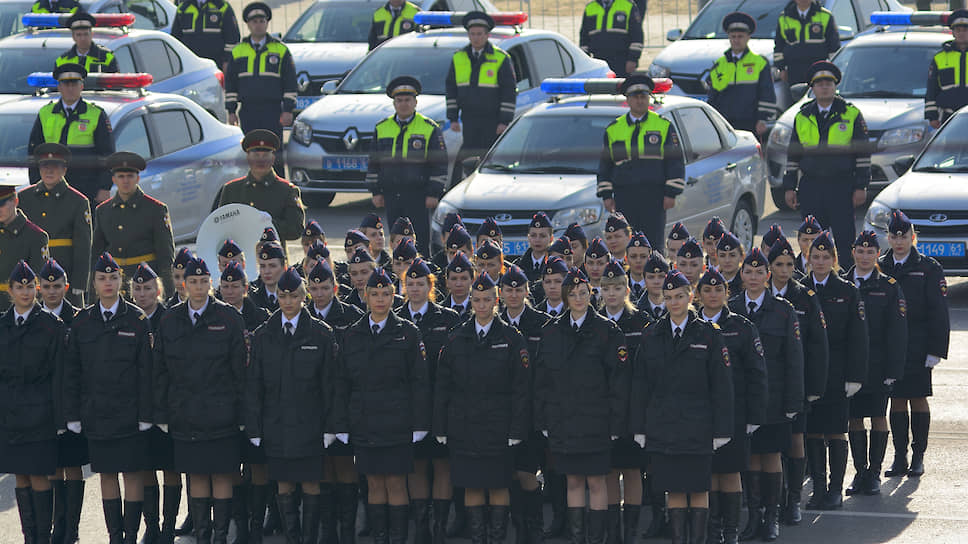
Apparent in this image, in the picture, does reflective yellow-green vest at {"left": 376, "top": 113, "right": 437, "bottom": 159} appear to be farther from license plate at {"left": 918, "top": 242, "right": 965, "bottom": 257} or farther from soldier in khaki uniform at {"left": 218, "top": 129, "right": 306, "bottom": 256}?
license plate at {"left": 918, "top": 242, "right": 965, "bottom": 257}

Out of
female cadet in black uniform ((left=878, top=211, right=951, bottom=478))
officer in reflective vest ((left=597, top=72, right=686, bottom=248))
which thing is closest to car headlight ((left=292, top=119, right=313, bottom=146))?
officer in reflective vest ((left=597, top=72, right=686, bottom=248))

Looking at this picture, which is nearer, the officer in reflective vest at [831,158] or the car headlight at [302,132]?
the officer in reflective vest at [831,158]

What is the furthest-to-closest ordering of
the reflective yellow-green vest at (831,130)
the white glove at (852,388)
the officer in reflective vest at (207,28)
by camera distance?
the officer in reflective vest at (207,28) → the reflective yellow-green vest at (831,130) → the white glove at (852,388)

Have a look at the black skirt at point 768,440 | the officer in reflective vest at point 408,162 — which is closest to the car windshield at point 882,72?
the officer in reflective vest at point 408,162

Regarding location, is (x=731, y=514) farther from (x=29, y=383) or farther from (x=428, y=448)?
(x=29, y=383)

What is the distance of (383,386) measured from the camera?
948 cm

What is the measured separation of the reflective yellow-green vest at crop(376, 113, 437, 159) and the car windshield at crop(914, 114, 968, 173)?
4142 mm

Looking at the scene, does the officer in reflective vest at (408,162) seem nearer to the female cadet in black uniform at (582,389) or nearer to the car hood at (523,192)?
the car hood at (523,192)

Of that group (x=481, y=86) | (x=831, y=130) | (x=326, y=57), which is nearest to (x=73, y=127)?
(x=481, y=86)

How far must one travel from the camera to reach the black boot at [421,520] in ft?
32.2

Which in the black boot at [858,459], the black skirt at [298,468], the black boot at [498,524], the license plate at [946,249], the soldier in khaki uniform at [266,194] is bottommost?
the black boot at [858,459]

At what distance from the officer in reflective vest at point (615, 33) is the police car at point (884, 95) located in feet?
9.85

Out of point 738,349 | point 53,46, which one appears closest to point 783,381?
point 738,349

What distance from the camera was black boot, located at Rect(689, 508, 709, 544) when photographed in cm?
927
